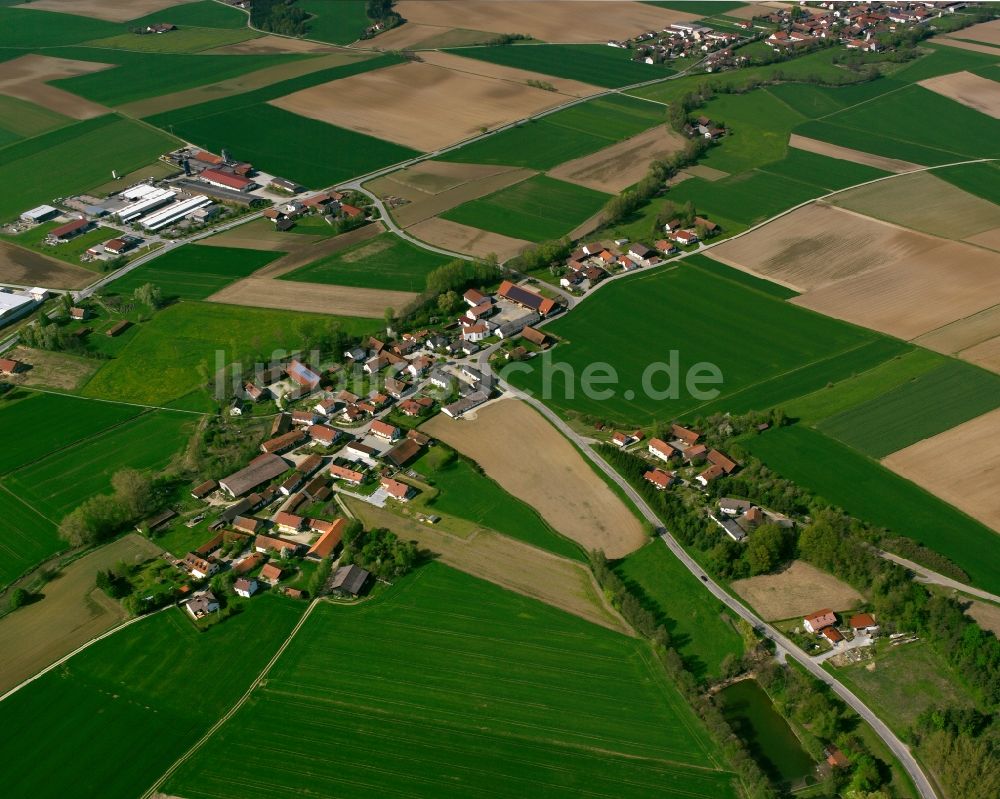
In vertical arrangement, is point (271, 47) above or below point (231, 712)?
above

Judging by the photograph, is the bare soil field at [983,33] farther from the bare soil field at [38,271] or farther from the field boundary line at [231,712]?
the field boundary line at [231,712]

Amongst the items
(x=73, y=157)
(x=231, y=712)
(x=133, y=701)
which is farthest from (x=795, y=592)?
(x=73, y=157)

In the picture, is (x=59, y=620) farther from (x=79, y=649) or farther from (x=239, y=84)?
(x=239, y=84)

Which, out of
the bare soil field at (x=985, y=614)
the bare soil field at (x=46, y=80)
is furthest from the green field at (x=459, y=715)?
the bare soil field at (x=46, y=80)

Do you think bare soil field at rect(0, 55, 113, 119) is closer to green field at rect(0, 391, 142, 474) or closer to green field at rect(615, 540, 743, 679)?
green field at rect(0, 391, 142, 474)

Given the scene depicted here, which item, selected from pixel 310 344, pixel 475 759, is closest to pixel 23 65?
pixel 310 344

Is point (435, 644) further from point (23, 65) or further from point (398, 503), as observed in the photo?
point (23, 65)
